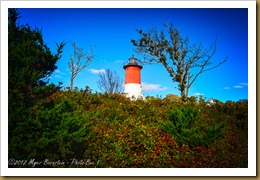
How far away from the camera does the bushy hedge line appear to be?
4.62m

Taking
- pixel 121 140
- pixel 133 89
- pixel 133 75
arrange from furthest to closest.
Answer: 1. pixel 133 75
2. pixel 133 89
3. pixel 121 140

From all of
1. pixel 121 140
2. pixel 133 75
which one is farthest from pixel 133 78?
pixel 121 140

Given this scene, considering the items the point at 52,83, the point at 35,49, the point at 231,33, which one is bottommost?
the point at 52,83

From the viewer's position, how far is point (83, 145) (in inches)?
211

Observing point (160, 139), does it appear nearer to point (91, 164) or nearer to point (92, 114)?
point (91, 164)

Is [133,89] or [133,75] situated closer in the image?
[133,89]

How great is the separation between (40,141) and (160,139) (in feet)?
10.5

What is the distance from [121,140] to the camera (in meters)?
5.82

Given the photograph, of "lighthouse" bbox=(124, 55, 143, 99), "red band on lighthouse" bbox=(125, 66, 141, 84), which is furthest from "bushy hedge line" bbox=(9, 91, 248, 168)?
"red band on lighthouse" bbox=(125, 66, 141, 84)

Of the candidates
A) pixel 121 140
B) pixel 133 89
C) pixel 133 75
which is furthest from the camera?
pixel 133 75

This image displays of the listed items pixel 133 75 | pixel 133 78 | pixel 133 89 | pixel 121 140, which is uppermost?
pixel 133 75

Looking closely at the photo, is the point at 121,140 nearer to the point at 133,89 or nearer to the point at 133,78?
the point at 133,89

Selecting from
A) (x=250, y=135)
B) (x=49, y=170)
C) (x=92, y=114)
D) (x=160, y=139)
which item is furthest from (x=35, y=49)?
(x=250, y=135)

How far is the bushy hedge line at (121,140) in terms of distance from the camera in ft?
15.1
